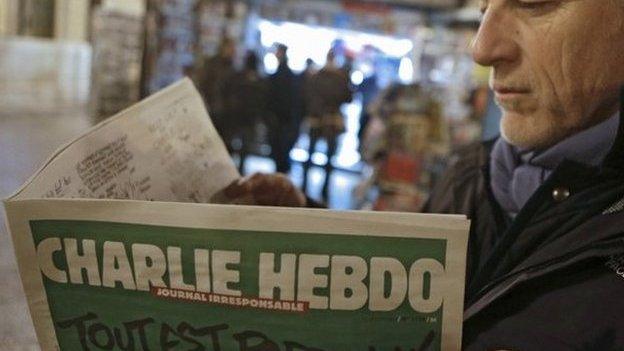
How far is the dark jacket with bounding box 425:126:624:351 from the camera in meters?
0.70

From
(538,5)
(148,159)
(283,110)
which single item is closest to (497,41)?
(538,5)

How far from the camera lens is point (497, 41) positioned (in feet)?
2.99

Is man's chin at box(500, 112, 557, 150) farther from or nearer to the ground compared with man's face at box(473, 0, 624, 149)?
nearer to the ground

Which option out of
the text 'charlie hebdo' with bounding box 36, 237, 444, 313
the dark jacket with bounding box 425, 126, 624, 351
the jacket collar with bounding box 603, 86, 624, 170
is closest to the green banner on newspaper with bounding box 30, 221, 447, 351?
the text 'charlie hebdo' with bounding box 36, 237, 444, 313

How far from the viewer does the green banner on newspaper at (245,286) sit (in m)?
0.62

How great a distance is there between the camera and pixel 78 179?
2.46 ft

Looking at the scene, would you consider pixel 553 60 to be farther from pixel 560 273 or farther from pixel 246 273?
pixel 246 273

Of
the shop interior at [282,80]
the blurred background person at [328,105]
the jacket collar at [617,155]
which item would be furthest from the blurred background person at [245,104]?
the jacket collar at [617,155]

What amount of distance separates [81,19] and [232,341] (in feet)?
Answer: 40.4

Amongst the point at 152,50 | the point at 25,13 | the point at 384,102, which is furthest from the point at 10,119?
the point at 384,102

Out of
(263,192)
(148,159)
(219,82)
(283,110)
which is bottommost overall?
(283,110)

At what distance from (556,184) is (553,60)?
0.51 feet

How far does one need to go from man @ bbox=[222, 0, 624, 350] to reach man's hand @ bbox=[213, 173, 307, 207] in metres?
0.29

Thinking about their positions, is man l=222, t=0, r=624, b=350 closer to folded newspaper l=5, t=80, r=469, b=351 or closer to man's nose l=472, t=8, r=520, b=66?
man's nose l=472, t=8, r=520, b=66
